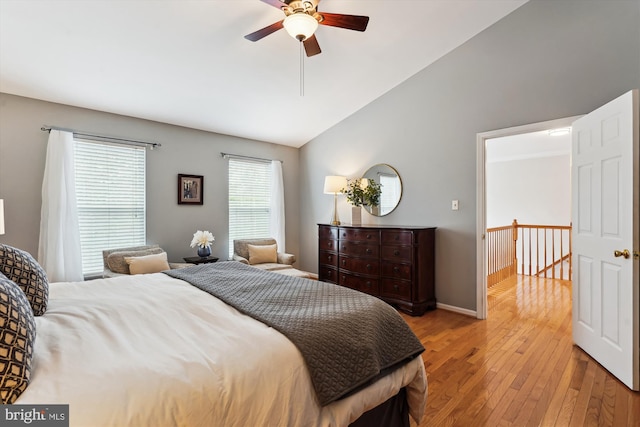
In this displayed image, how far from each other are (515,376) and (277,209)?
3.88 metres

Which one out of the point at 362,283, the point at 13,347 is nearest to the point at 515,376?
the point at 362,283

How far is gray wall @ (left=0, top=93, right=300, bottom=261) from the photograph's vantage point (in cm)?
323

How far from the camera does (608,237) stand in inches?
91.6

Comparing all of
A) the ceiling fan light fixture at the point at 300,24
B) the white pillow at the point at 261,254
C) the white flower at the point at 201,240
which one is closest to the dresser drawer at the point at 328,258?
the white pillow at the point at 261,254

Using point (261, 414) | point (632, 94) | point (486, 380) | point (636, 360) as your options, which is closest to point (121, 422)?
point (261, 414)

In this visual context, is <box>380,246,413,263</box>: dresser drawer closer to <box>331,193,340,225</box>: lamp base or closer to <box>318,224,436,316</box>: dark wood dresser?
<box>318,224,436,316</box>: dark wood dresser

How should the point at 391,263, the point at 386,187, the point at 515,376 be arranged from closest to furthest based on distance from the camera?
the point at 515,376 < the point at 391,263 < the point at 386,187

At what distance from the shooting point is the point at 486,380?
2197 millimetres

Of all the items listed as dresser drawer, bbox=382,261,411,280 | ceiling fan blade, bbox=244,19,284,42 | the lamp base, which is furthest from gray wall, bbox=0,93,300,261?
ceiling fan blade, bbox=244,19,284,42

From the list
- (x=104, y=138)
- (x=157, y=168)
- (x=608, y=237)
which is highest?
(x=104, y=138)

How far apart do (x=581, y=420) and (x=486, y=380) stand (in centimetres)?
52

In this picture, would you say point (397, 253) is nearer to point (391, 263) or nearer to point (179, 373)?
point (391, 263)

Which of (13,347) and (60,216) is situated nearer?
(13,347)

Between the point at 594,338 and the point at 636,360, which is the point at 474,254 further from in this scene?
the point at 636,360
